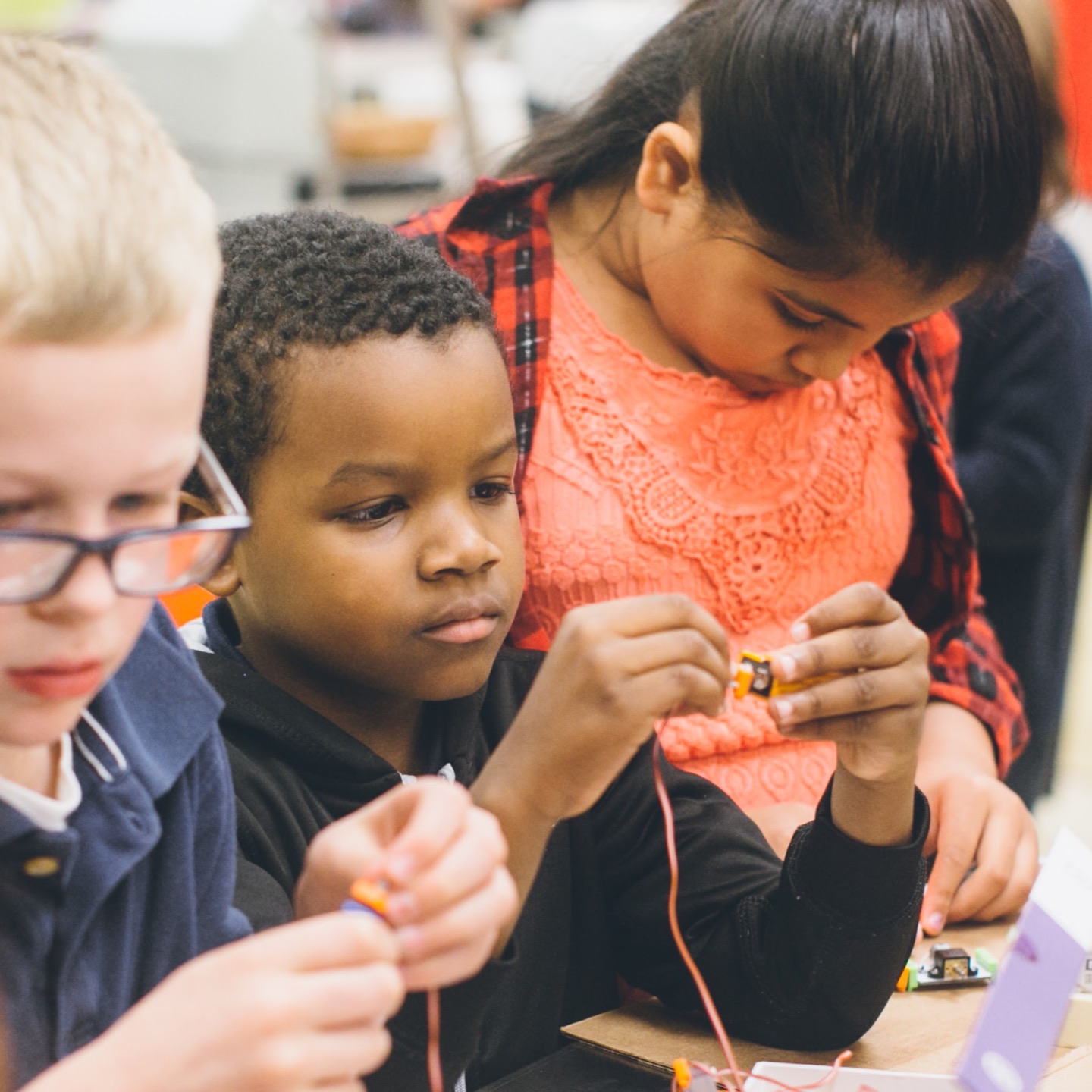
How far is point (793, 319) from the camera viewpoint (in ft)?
4.13

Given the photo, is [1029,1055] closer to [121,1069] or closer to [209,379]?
[121,1069]

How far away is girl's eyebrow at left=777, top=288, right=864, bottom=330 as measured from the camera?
1.22m

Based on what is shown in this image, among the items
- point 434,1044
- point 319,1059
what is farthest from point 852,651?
Result: point 319,1059

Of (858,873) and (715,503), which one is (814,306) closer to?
(715,503)

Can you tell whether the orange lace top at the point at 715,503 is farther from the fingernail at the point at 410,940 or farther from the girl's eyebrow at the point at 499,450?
the fingernail at the point at 410,940

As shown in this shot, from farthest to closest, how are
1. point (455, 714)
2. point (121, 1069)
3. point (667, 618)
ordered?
point (455, 714)
point (667, 618)
point (121, 1069)

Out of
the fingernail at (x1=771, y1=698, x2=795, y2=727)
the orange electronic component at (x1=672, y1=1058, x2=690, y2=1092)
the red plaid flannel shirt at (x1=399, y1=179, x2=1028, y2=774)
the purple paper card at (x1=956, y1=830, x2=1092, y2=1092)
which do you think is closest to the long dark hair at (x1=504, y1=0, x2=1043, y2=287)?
the red plaid flannel shirt at (x1=399, y1=179, x2=1028, y2=774)

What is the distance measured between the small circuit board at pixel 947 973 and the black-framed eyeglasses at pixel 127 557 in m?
0.67

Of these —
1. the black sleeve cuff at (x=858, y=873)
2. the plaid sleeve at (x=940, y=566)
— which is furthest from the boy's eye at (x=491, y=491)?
the plaid sleeve at (x=940, y=566)

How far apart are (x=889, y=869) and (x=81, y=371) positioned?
0.67 m

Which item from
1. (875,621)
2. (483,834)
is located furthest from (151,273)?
(875,621)

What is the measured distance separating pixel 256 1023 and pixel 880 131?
0.83 metres

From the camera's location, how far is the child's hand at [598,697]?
0.85 meters

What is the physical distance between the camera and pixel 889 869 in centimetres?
102
